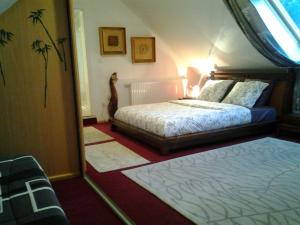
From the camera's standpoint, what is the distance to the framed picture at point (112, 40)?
5020 millimetres

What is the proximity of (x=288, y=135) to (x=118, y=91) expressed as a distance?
311 cm

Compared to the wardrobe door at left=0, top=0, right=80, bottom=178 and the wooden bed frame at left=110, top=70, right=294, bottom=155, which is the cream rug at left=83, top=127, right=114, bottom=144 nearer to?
the wooden bed frame at left=110, top=70, right=294, bottom=155

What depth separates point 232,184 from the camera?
2396 mm

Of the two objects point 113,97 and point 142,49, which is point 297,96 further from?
point 113,97

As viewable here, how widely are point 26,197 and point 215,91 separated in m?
3.64

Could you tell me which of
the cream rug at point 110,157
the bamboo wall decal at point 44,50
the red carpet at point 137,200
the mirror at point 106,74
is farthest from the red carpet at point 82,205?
the bamboo wall decal at point 44,50

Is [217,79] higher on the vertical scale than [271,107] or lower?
higher

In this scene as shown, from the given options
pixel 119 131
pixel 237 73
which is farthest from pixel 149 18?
pixel 119 131

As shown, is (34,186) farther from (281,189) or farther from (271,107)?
(271,107)

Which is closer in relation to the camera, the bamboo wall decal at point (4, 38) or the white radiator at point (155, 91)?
the bamboo wall decal at point (4, 38)

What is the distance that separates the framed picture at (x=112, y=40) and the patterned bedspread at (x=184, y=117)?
5.05ft

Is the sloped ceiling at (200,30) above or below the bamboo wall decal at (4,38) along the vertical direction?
above

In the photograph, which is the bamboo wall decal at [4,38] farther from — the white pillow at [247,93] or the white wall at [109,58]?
the white pillow at [247,93]

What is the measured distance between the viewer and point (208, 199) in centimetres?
214
